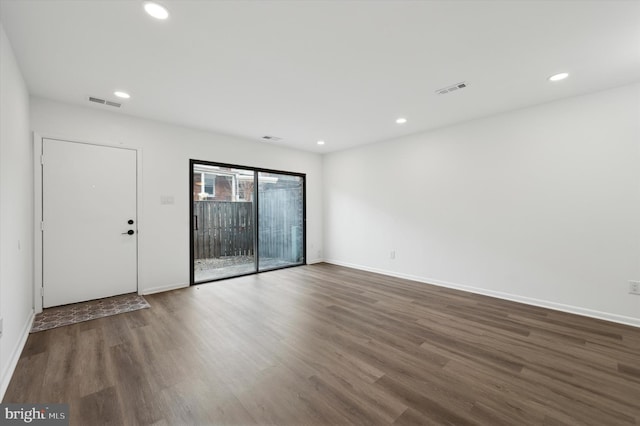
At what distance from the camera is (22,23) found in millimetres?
1979

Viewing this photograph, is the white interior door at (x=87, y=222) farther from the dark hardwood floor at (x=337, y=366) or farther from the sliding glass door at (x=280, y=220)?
the sliding glass door at (x=280, y=220)

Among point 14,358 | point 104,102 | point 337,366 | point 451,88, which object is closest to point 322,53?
point 451,88

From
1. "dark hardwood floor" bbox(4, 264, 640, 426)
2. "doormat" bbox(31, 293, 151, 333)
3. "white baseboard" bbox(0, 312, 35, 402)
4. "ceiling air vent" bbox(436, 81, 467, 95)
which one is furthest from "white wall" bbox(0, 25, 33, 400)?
"ceiling air vent" bbox(436, 81, 467, 95)

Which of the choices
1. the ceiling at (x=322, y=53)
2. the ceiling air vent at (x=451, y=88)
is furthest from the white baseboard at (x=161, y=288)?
the ceiling air vent at (x=451, y=88)

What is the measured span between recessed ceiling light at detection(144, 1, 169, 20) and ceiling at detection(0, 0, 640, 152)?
0.16 ft

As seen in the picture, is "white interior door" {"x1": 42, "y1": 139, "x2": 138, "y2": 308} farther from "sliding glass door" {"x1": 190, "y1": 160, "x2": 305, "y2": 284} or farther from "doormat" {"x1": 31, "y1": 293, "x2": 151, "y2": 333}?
"sliding glass door" {"x1": 190, "y1": 160, "x2": 305, "y2": 284}

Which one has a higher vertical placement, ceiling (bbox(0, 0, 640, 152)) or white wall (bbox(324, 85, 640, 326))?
ceiling (bbox(0, 0, 640, 152))

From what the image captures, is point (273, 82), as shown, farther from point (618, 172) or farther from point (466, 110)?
point (618, 172)

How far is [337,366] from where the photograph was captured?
214cm

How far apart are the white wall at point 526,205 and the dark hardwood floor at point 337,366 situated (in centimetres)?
49

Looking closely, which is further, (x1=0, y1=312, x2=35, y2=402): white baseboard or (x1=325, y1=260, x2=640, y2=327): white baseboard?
(x1=325, y1=260, x2=640, y2=327): white baseboard

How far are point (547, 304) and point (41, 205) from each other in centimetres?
648

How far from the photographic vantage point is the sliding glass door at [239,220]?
486cm

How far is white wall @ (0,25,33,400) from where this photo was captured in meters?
1.98
